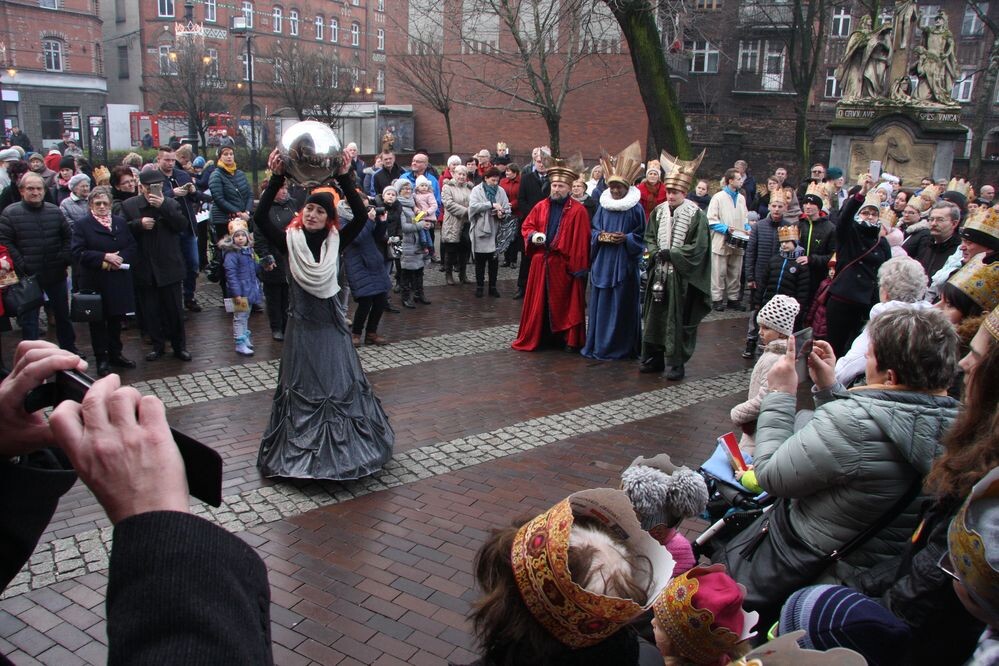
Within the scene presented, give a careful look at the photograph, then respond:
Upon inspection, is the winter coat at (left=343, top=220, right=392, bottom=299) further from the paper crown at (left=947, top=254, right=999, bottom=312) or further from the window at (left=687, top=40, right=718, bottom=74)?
the window at (left=687, top=40, right=718, bottom=74)

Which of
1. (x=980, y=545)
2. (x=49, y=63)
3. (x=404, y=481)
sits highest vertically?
(x=49, y=63)

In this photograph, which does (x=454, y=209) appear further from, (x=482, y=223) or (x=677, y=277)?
(x=677, y=277)

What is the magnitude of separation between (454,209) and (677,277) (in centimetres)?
496

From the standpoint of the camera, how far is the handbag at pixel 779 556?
110 inches

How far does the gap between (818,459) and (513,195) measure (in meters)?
11.1

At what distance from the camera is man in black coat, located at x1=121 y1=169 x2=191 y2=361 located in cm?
832

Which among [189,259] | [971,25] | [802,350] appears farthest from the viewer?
[971,25]

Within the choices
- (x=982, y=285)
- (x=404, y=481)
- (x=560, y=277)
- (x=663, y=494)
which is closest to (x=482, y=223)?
(x=560, y=277)

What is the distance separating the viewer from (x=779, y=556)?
118 inches

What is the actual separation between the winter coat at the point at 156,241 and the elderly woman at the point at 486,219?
4912 millimetres

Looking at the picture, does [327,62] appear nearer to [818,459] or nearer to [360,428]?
[360,428]

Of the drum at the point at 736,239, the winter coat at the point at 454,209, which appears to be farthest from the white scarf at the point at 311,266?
the drum at the point at 736,239

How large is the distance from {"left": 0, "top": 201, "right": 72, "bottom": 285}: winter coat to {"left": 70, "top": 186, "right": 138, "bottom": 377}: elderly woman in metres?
0.22

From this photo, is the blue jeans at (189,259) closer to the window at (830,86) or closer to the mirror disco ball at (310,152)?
the mirror disco ball at (310,152)
